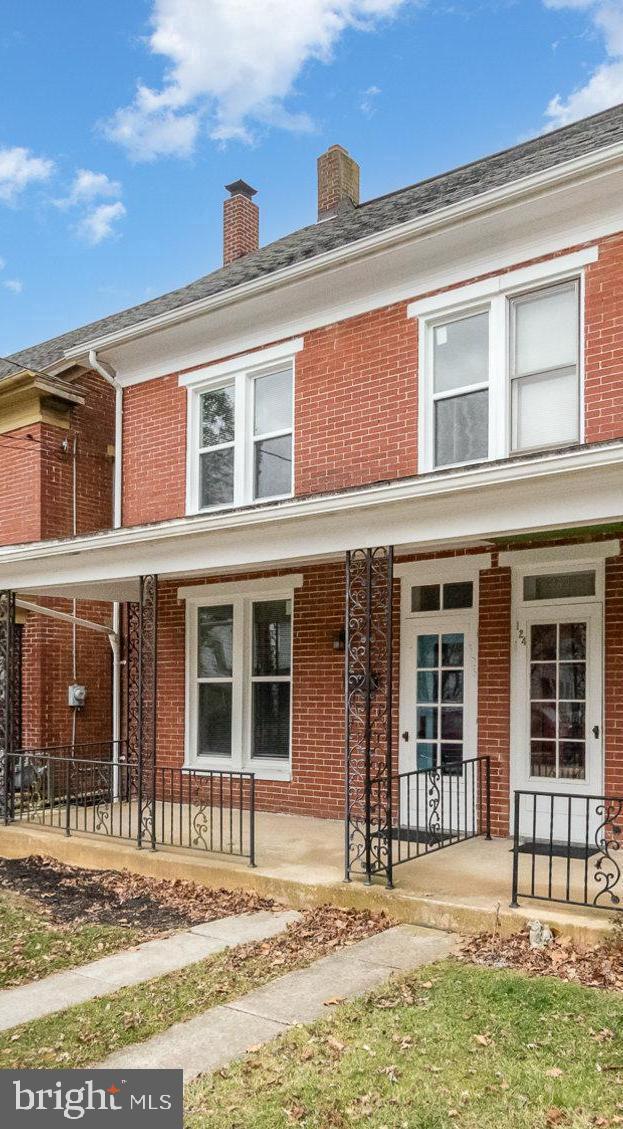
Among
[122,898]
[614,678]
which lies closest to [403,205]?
[614,678]

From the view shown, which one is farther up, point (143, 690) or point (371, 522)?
point (371, 522)

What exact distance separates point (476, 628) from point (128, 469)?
577 centimetres

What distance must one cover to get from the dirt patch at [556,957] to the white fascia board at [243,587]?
5425 millimetres

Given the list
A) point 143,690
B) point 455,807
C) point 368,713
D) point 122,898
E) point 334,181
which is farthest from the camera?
point 334,181

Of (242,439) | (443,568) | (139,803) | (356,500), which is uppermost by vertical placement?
(242,439)

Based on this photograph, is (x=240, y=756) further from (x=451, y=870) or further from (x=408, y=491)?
(x=408, y=491)

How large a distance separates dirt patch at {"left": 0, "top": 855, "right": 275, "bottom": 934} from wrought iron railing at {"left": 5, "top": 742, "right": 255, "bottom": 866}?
1.50 feet

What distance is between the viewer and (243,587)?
11367 mm

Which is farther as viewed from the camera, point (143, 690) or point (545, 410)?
point (143, 690)

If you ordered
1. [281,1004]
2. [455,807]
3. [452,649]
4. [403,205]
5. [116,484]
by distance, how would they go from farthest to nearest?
1. [116,484]
2. [403,205]
3. [452,649]
4. [455,807]
5. [281,1004]

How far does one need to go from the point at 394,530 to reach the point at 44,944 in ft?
13.7

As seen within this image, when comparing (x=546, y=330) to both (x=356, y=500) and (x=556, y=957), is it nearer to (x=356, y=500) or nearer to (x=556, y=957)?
(x=356, y=500)

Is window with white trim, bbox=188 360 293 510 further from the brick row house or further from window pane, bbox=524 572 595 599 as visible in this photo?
window pane, bbox=524 572 595 599

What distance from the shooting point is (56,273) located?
145 ft
